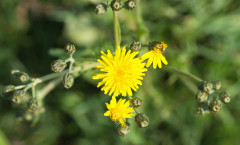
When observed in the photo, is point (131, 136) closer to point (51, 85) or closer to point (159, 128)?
point (159, 128)

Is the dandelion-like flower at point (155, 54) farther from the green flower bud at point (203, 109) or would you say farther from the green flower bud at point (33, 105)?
the green flower bud at point (33, 105)

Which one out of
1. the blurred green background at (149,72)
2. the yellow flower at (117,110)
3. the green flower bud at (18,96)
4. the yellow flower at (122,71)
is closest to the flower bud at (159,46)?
the yellow flower at (122,71)

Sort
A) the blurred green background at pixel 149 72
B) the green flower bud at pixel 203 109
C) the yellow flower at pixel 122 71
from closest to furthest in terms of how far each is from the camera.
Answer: the yellow flower at pixel 122 71, the green flower bud at pixel 203 109, the blurred green background at pixel 149 72

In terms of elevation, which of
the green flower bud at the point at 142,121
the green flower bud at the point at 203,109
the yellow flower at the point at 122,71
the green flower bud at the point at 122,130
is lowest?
the green flower bud at the point at 122,130

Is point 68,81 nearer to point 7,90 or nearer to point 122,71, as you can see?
point 122,71

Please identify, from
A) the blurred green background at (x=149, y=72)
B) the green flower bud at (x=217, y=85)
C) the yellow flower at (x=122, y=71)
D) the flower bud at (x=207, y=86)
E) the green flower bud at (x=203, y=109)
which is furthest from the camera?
the blurred green background at (x=149, y=72)

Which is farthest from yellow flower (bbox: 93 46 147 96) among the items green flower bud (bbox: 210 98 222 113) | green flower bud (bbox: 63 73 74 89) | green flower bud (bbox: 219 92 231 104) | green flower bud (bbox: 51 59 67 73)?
green flower bud (bbox: 219 92 231 104)

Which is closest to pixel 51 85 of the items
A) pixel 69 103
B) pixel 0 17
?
pixel 69 103

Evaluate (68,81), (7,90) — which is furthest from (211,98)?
(7,90)
